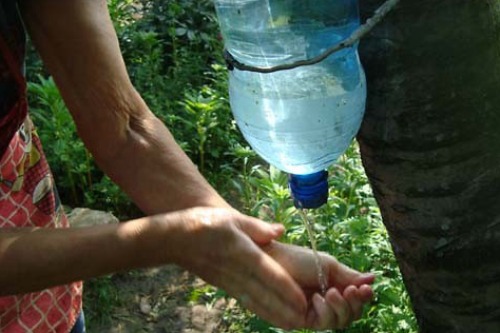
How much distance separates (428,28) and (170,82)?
3.35 metres

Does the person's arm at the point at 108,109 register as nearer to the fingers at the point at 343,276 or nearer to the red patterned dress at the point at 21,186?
the red patterned dress at the point at 21,186

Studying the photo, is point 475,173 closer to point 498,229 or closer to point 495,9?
point 498,229

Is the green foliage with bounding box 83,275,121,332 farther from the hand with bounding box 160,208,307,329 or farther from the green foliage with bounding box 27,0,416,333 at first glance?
the hand with bounding box 160,208,307,329

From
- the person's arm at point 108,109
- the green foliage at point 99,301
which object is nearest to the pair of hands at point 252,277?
the person's arm at point 108,109

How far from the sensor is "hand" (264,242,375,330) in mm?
1428

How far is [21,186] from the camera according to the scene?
70.1 inches

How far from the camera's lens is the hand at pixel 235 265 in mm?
1378


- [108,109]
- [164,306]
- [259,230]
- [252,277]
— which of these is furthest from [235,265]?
[164,306]

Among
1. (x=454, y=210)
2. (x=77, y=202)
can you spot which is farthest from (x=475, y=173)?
(x=77, y=202)

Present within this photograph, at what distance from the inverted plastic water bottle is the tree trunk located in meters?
0.05

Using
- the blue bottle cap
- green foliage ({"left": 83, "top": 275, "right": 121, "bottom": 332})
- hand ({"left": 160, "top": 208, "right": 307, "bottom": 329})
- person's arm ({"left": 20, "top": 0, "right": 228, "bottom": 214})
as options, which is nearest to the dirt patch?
green foliage ({"left": 83, "top": 275, "right": 121, "bottom": 332})

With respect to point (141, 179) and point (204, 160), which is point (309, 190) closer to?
point (141, 179)

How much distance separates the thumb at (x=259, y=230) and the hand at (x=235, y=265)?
0.05m

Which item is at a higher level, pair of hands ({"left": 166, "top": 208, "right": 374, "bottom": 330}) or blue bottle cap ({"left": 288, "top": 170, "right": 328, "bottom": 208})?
blue bottle cap ({"left": 288, "top": 170, "right": 328, "bottom": 208})
